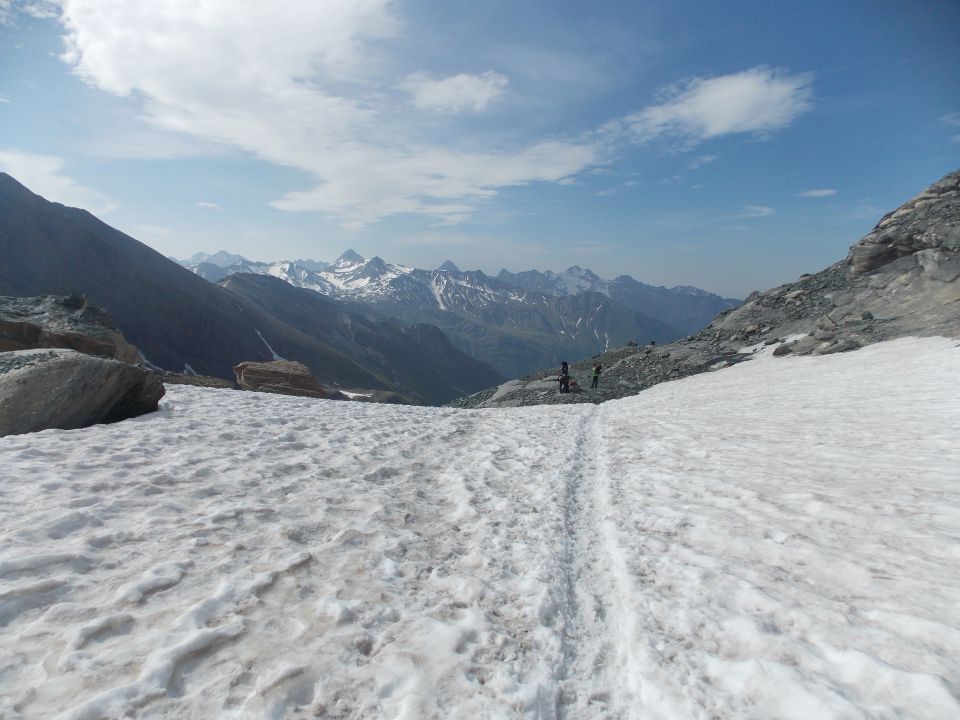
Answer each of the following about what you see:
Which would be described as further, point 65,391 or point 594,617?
point 65,391

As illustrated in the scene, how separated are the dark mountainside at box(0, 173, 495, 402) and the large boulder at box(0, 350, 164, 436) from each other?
152951mm

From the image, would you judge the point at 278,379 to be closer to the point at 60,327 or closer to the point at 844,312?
Answer: the point at 60,327

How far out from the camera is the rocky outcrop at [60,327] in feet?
65.2

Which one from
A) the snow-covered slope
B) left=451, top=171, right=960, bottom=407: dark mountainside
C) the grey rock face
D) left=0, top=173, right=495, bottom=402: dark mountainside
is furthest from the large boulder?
Answer: left=0, top=173, right=495, bottom=402: dark mountainside

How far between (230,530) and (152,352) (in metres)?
169

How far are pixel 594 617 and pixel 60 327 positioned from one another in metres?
29.6

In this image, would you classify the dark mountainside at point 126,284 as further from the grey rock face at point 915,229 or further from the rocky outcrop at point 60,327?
the grey rock face at point 915,229

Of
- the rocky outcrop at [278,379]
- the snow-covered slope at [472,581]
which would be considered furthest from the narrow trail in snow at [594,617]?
the rocky outcrop at [278,379]

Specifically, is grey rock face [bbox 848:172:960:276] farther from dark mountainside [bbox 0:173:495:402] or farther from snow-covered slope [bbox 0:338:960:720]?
dark mountainside [bbox 0:173:495:402]

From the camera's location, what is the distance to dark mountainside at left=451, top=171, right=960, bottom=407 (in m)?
26.5

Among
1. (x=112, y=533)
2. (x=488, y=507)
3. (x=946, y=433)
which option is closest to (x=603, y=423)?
(x=946, y=433)

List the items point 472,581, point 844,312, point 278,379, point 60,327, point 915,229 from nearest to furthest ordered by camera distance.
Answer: point 472,581 < point 60,327 < point 844,312 < point 278,379 < point 915,229

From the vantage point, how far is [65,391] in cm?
1125

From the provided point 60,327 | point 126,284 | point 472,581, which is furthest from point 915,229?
point 126,284
